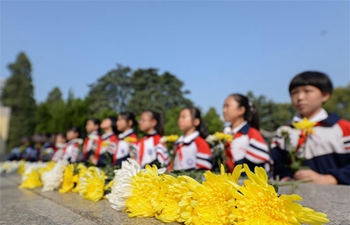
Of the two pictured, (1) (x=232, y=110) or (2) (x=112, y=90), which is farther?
(2) (x=112, y=90)

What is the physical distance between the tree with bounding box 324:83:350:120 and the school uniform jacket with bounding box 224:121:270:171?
3156 cm

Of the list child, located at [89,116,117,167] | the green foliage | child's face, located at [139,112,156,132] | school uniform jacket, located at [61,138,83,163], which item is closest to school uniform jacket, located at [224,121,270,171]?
child's face, located at [139,112,156,132]

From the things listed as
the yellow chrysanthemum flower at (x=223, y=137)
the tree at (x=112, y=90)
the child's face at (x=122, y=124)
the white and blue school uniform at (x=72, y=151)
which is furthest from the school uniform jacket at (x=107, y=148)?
the tree at (x=112, y=90)

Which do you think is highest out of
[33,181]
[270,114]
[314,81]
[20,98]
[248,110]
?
[20,98]

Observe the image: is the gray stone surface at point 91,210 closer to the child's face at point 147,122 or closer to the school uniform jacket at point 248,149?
the school uniform jacket at point 248,149

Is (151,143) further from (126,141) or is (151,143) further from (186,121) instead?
(186,121)

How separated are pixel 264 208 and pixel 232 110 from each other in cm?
256

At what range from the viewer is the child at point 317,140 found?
269 cm

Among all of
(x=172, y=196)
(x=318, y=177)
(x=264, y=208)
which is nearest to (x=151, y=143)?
(x=318, y=177)

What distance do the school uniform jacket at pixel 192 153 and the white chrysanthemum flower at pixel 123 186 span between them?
2.28 meters

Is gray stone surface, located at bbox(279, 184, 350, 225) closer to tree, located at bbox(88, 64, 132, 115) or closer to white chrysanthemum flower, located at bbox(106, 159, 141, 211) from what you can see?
white chrysanthemum flower, located at bbox(106, 159, 141, 211)

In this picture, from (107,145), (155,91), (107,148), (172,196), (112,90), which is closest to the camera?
(172,196)

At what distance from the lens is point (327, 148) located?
2.79 m

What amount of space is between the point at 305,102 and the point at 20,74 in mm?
35065
